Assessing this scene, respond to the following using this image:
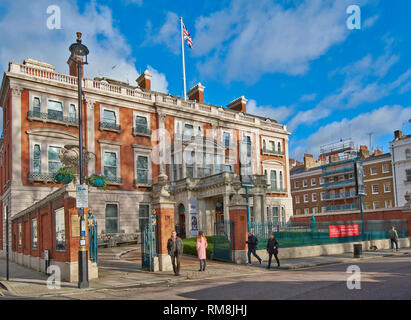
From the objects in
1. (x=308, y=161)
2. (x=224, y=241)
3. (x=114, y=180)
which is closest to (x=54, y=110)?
(x=114, y=180)

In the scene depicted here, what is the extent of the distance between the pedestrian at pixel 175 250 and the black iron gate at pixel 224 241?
4.63 m

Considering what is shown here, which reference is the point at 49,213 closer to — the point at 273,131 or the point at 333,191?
the point at 273,131

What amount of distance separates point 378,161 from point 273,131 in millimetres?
23694

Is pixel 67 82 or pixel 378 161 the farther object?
pixel 378 161

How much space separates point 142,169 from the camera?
35.1 meters

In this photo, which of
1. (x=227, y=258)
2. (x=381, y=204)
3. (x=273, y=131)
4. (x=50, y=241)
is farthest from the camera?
(x=381, y=204)

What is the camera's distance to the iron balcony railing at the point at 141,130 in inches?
1367

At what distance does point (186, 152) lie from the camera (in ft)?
122

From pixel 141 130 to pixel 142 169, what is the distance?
357 cm

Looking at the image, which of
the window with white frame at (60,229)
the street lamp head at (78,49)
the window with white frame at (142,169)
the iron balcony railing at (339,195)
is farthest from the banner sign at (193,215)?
the iron balcony railing at (339,195)

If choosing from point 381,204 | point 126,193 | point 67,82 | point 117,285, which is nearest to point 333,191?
point 381,204

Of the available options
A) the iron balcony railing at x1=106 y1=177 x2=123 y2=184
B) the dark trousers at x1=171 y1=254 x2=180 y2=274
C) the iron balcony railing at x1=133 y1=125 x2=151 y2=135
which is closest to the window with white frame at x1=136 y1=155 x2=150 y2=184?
the iron balcony railing at x1=106 y1=177 x2=123 y2=184

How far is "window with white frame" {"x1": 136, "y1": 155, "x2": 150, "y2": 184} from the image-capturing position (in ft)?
114

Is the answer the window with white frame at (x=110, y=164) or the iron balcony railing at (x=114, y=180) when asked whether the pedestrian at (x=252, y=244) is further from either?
the window with white frame at (x=110, y=164)
